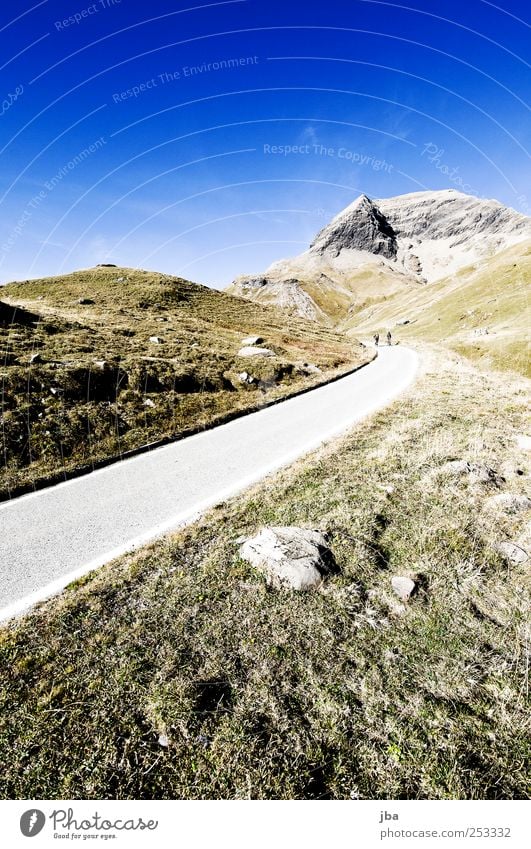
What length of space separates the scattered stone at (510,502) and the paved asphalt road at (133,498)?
5.47m

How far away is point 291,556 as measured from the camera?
6.02m

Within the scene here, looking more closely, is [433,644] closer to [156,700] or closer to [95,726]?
[156,700]

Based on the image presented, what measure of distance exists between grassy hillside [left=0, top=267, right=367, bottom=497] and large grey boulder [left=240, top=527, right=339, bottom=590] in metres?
7.80

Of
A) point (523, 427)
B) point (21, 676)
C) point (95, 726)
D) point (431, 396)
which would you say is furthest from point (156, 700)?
point (431, 396)

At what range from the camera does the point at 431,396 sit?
716 inches

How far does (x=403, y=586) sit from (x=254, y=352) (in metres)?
29.2

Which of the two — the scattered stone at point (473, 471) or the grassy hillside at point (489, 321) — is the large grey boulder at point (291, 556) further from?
the grassy hillside at point (489, 321)

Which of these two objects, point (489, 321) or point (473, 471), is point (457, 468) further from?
point (489, 321)

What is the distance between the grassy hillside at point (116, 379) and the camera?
13.0 meters

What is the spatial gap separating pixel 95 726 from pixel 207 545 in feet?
10.7

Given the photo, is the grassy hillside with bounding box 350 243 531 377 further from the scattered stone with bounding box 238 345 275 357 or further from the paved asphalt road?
the paved asphalt road

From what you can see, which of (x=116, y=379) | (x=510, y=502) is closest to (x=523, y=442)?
(x=510, y=502)

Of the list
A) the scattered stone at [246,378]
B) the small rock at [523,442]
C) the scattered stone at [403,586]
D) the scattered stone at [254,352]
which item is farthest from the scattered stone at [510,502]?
the scattered stone at [254,352]
